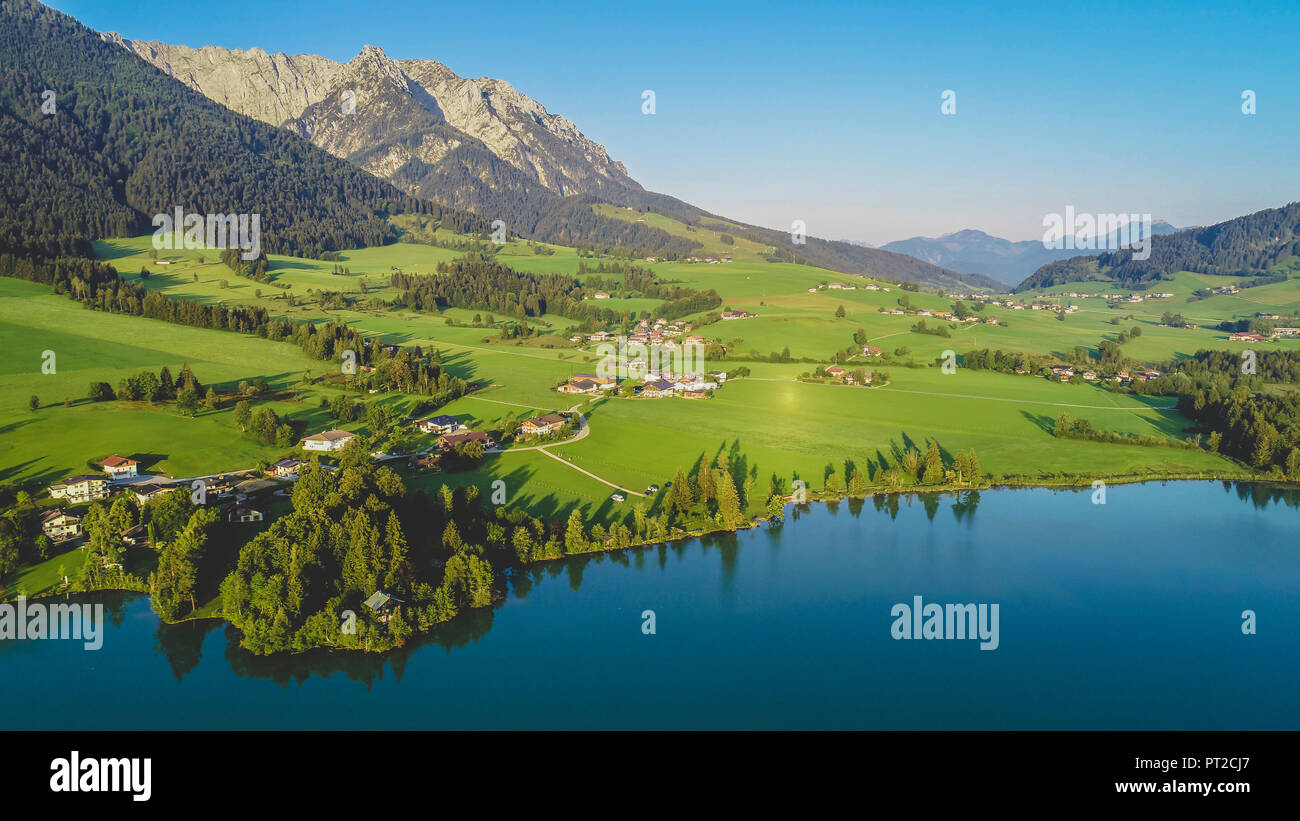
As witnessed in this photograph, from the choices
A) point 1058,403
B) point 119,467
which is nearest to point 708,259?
point 1058,403

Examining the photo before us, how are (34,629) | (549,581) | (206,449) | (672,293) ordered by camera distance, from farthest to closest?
(672,293) < (206,449) < (549,581) < (34,629)

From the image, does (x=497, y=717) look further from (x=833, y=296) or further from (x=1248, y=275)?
(x=1248, y=275)

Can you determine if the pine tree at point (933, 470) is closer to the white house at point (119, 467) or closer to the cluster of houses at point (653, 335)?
the cluster of houses at point (653, 335)

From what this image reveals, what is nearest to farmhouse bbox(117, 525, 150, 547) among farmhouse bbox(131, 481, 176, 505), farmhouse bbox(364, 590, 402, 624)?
farmhouse bbox(131, 481, 176, 505)

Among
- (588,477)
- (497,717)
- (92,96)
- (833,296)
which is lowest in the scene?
(497,717)

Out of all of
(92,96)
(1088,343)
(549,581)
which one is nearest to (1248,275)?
(1088,343)

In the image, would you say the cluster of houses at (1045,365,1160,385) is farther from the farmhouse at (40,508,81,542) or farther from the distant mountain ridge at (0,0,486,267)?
the distant mountain ridge at (0,0,486,267)

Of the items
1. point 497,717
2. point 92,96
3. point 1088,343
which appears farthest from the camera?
point 92,96

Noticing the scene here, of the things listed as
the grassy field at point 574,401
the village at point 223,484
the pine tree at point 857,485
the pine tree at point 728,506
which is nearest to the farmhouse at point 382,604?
the village at point 223,484
